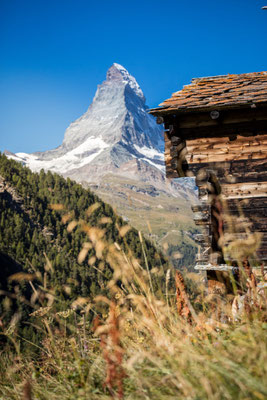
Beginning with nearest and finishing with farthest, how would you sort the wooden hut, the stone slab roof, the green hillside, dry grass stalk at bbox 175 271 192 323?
1. dry grass stalk at bbox 175 271 192 323
2. the stone slab roof
3. the wooden hut
4. the green hillside

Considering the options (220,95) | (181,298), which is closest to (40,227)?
(220,95)

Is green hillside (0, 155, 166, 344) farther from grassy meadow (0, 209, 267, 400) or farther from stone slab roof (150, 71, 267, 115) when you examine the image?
grassy meadow (0, 209, 267, 400)

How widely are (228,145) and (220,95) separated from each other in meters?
1.11

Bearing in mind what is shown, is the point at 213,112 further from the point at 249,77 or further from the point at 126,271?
the point at 126,271

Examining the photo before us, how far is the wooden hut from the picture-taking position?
695cm

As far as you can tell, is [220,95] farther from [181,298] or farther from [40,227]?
[40,227]

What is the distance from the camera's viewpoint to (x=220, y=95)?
7.24m

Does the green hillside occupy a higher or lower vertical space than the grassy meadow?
lower

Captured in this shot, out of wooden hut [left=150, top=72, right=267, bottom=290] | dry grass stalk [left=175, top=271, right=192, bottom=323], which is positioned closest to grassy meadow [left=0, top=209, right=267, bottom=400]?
dry grass stalk [left=175, top=271, right=192, bottom=323]

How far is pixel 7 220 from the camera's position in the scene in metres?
79.2

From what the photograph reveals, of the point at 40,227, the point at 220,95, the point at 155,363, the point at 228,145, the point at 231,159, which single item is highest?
the point at 220,95

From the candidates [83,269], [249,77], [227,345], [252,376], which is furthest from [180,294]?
[83,269]

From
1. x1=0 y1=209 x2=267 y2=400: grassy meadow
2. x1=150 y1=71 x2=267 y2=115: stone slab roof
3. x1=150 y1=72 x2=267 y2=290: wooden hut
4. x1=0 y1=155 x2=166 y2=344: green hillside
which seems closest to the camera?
x1=0 y1=209 x2=267 y2=400: grassy meadow

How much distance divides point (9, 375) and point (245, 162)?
20.9ft
